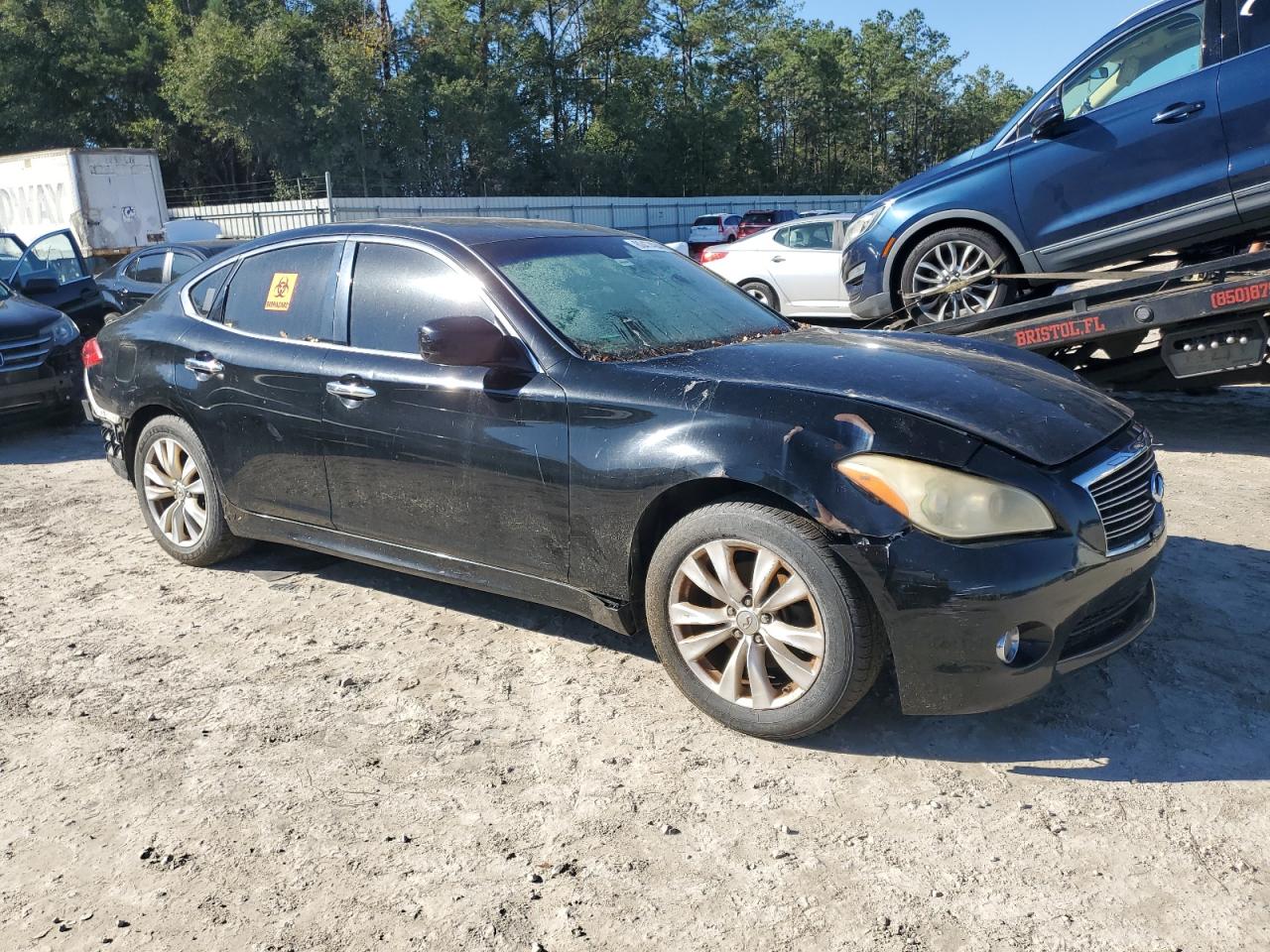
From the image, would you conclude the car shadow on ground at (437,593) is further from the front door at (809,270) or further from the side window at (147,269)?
the front door at (809,270)

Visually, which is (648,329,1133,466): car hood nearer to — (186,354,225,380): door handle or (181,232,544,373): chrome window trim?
(181,232,544,373): chrome window trim

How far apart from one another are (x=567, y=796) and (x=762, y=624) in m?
0.78

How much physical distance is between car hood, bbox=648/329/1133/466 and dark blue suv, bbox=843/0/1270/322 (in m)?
2.87

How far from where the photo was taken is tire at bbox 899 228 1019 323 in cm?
683

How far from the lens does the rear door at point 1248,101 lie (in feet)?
18.7

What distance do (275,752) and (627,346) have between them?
182 cm

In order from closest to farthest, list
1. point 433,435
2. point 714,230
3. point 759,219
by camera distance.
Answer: point 433,435, point 759,219, point 714,230

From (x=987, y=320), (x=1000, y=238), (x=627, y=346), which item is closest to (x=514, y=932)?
(x=627, y=346)

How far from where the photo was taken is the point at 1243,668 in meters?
3.58

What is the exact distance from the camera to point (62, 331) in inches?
339

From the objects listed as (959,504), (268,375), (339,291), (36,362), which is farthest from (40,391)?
(959,504)

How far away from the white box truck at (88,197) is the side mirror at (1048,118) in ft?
62.1

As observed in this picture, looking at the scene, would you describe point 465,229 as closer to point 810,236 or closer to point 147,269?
point 147,269

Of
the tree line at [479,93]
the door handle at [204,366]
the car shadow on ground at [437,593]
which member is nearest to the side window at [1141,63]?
the car shadow on ground at [437,593]
